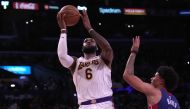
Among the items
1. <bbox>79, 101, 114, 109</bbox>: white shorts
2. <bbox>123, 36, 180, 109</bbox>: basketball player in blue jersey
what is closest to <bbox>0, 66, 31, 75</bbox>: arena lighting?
<bbox>79, 101, 114, 109</bbox>: white shorts

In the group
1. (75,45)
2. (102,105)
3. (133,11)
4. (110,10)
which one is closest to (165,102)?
(102,105)

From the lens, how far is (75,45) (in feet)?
77.6

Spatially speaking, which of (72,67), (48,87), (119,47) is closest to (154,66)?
(119,47)

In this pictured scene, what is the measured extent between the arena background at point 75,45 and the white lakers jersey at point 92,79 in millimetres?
11984

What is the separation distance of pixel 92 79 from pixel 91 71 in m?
0.11

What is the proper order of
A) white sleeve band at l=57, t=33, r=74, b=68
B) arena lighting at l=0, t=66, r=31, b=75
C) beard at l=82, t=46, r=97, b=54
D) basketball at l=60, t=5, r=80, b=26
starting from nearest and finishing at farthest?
white sleeve band at l=57, t=33, r=74, b=68, beard at l=82, t=46, r=97, b=54, basketball at l=60, t=5, r=80, b=26, arena lighting at l=0, t=66, r=31, b=75

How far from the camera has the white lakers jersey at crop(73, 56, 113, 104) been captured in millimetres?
5613

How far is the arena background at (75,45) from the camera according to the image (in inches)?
728

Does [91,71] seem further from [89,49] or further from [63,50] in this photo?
[63,50]

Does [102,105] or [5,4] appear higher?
[5,4]

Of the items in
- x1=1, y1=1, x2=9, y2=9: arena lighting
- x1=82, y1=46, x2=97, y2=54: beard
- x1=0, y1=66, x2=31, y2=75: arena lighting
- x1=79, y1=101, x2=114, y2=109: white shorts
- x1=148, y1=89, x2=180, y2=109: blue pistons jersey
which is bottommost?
x1=0, y1=66, x2=31, y2=75: arena lighting

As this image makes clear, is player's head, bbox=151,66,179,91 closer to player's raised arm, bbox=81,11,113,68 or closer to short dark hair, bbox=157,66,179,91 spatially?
short dark hair, bbox=157,66,179,91

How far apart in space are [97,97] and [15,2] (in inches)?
492

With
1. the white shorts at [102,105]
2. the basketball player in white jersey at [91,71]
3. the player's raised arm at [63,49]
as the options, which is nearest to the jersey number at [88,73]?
the basketball player in white jersey at [91,71]
